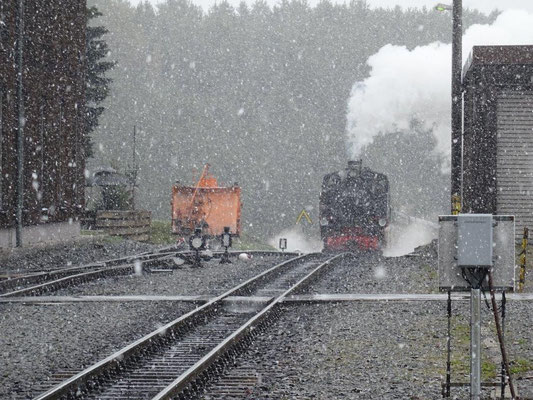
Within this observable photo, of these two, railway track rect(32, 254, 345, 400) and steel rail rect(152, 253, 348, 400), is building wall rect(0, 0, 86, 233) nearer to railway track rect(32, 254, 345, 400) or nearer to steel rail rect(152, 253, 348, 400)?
railway track rect(32, 254, 345, 400)

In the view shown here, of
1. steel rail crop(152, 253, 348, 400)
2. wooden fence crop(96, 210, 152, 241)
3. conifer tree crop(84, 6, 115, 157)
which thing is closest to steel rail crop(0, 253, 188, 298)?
steel rail crop(152, 253, 348, 400)

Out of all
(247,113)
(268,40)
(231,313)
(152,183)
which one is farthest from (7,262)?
(268,40)

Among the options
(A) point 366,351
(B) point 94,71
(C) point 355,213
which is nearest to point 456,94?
(C) point 355,213

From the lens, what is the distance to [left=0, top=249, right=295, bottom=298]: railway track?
16.3 m

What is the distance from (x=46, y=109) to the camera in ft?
94.9

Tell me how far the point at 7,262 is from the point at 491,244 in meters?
17.5

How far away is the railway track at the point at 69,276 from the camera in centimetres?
1633

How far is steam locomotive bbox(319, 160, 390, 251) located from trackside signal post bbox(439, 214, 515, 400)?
79.1 feet

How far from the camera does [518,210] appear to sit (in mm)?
Result: 26141

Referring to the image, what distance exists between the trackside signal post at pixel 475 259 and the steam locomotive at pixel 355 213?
2410 cm

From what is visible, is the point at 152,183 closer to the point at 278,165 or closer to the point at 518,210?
the point at 278,165

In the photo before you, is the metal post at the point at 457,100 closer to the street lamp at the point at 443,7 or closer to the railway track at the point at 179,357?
the street lamp at the point at 443,7

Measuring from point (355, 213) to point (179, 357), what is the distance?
841 inches

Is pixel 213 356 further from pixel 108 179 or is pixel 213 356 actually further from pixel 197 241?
pixel 108 179
